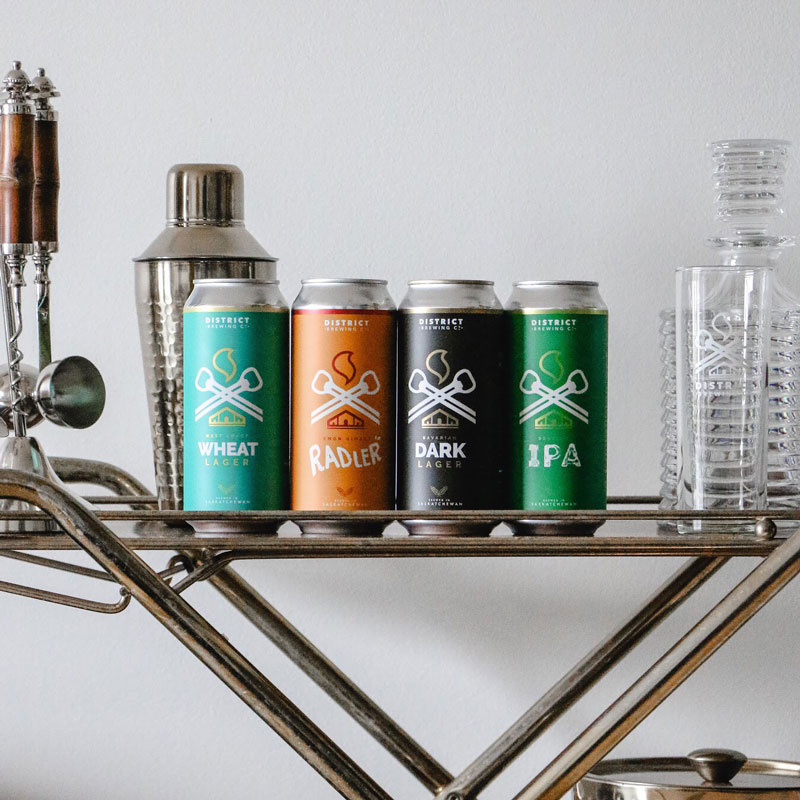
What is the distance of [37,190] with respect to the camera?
0.84 meters

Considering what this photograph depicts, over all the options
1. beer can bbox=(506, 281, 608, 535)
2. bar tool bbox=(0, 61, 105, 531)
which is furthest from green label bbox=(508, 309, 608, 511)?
bar tool bbox=(0, 61, 105, 531)

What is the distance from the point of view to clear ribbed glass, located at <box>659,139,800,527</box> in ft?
2.79

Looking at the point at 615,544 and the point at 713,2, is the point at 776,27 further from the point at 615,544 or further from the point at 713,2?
the point at 615,544

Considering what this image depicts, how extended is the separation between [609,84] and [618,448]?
1.15ft

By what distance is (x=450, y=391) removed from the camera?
765 mm

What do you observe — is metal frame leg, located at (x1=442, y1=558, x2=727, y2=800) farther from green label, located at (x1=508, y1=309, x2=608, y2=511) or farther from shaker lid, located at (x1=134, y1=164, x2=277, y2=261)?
shaker lid, located at (x1=134, y1=164, x2=277, y2=261)

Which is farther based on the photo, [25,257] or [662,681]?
[25,257]

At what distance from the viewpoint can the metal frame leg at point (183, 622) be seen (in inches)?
27.4

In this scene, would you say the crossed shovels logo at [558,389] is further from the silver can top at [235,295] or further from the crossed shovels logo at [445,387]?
the silver can top at [235,295]

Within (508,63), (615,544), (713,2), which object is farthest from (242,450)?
(713,2)

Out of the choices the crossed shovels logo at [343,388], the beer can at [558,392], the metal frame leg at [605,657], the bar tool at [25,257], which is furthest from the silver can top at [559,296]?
the bar tool at [25,257]

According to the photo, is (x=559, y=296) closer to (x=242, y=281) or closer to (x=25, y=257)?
(x=242, y=281)

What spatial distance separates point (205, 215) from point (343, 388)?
19 cm

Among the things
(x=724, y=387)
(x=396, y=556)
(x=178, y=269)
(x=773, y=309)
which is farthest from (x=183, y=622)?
(x=773, y=309)
